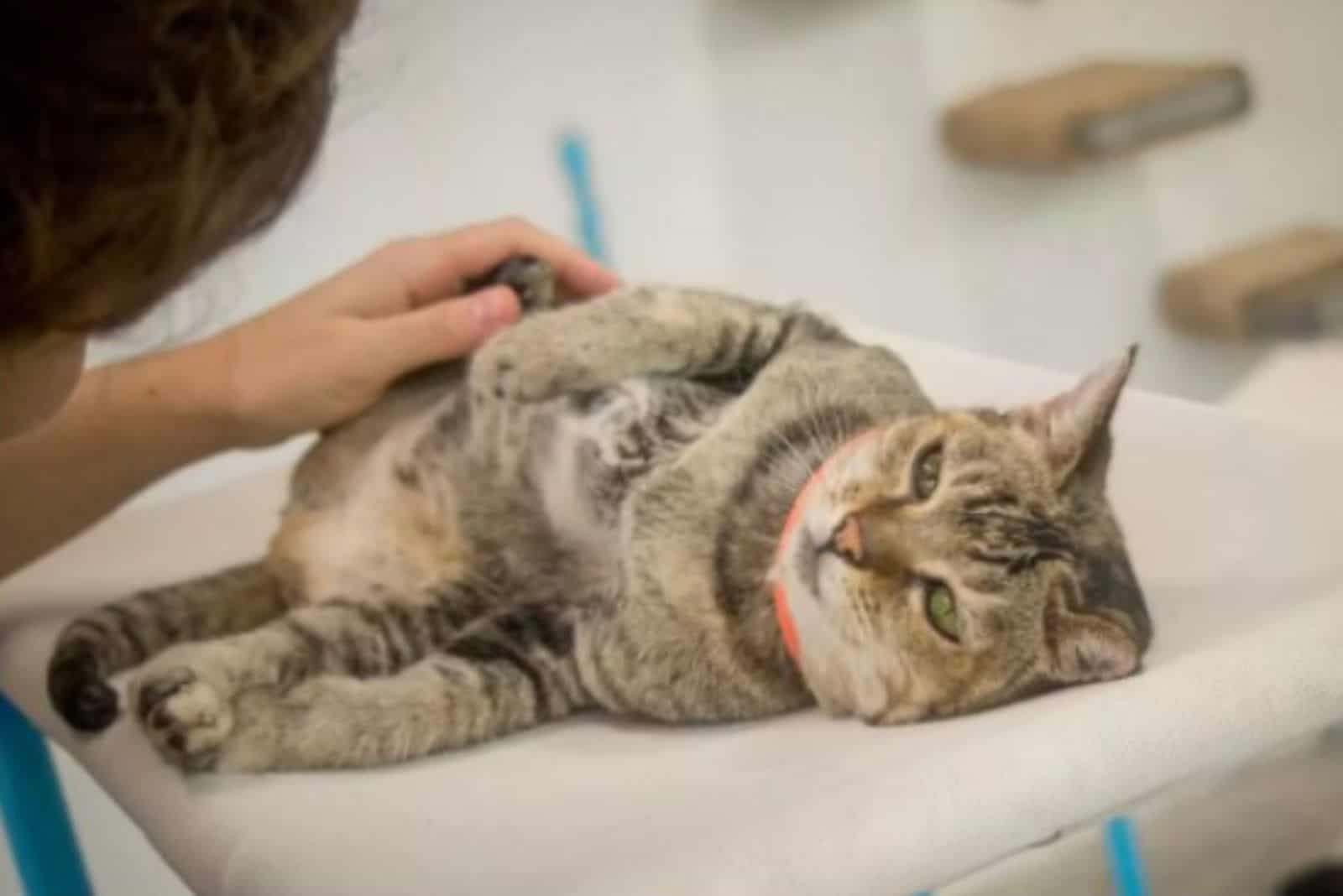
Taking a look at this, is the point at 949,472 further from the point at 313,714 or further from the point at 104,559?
the point at 104,559

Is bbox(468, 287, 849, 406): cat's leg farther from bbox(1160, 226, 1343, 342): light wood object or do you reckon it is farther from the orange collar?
bbox(1160, 226, 1343, 342): light wood object

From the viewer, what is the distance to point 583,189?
1565mm

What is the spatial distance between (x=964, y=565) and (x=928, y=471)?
0.05m

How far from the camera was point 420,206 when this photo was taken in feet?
4.86

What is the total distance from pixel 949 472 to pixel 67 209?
41cm

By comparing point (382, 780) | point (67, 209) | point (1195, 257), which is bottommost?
point (1195, 257)

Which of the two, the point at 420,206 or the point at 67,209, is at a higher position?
the point at 67,209

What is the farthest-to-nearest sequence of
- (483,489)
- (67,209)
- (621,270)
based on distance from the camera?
(621,270)
(483,489)
(67,209)

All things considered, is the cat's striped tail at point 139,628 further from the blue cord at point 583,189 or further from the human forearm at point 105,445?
the blue cord at point 583,189

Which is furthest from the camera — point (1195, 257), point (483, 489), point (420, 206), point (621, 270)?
point (1195, 257)

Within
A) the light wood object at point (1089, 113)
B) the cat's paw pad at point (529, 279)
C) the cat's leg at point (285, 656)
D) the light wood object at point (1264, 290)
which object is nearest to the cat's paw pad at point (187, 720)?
the cat's leg at point (285, 656)

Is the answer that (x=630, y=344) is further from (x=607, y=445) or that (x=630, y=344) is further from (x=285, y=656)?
(x=285, y=656)

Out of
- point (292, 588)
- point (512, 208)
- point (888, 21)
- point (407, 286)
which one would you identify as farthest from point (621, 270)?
point (292, 588)

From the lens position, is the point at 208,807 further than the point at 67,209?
Yes
